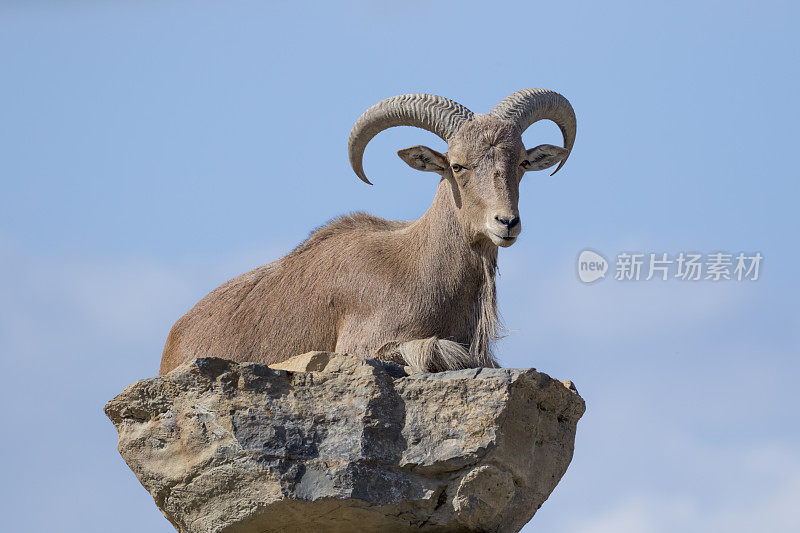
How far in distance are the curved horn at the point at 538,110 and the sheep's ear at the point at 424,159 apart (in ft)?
2.59

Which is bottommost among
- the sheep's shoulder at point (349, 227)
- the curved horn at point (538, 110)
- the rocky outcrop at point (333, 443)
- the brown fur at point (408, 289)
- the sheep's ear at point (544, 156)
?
the rocky outcrop at point (333, 443)

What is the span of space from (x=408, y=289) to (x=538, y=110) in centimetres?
243

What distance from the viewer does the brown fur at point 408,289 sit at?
12.0 m

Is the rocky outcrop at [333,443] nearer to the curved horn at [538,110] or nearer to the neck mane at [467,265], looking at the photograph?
the neck mane at [467,265]

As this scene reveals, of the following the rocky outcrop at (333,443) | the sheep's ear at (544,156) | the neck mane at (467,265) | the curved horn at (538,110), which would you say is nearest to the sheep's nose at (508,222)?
the neck mane at (467,265)

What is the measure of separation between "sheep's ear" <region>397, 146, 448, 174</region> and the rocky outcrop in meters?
2.83

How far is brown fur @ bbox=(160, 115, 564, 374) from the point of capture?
39.4ft

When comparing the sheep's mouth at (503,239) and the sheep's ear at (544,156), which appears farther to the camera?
the sheep's ear at (544,156)

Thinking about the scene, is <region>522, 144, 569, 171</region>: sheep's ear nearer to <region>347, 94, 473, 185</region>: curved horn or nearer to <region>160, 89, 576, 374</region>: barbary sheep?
<region>160, 89, 576, 374</region>: barbary sheep

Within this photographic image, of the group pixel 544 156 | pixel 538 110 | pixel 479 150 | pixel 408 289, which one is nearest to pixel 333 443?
pixel 408 289

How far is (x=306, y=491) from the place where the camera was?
991 cm

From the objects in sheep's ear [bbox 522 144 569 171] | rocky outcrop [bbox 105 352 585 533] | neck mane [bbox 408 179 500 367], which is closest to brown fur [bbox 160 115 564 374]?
neck mane [bbox 408 179 500 367]

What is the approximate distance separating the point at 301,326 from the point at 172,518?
2.74 m

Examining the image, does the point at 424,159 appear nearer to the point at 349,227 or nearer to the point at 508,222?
the point at 508,222
